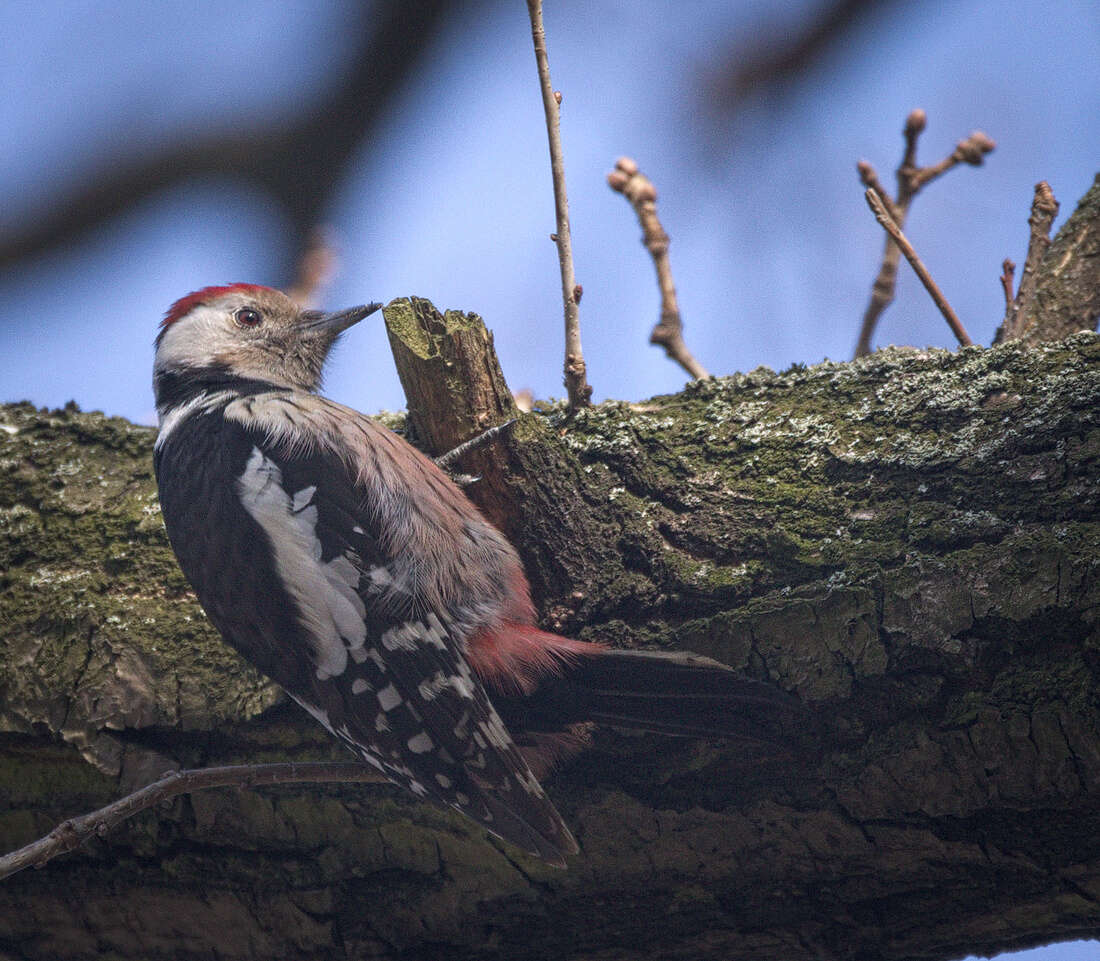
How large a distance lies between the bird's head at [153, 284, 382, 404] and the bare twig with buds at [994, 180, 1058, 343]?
178 cm

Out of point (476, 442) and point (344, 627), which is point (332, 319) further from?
point (344, 627)

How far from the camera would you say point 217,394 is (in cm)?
257

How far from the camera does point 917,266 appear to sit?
2.58 m

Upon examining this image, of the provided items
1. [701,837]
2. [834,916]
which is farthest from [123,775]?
[834,916]

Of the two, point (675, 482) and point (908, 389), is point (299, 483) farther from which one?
point (908, 389)

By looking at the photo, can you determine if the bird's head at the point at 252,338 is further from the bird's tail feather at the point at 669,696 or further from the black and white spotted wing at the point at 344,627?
the bird's tail feather at the point at 669,696

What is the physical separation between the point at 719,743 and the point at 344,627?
803mm

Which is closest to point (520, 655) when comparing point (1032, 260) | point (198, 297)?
point (198, 297)

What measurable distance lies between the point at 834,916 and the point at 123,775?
1.49 m

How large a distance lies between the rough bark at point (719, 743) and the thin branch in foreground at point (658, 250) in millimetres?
888

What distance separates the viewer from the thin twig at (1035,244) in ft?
8.84

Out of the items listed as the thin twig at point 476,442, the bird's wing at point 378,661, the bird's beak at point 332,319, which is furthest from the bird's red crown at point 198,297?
the thin twig at point 476,442

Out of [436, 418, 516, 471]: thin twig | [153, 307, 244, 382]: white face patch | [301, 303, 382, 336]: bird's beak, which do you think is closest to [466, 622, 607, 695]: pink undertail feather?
[436, 418, 516, 471]: thin twig

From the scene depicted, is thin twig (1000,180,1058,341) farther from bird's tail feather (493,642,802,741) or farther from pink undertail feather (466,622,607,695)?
pink undertail feather (466,622,607,695)
